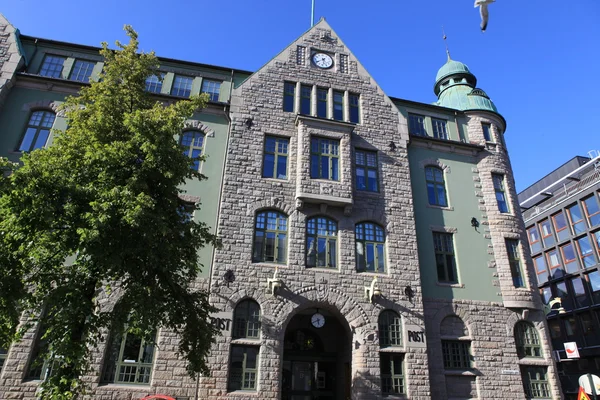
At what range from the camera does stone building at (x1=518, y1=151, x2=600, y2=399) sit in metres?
36.4

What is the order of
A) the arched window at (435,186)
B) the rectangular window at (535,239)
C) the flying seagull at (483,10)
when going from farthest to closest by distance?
the rectangular window at (535,239), the arched window at (435,186), the flying seagull at (483,10)

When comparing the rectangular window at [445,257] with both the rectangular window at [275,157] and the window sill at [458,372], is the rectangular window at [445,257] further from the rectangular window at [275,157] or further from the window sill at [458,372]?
the rectangular window at [275,157]

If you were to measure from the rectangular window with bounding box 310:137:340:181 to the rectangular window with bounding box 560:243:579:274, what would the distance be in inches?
1287

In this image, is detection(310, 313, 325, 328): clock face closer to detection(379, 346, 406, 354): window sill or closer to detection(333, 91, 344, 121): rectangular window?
detection(379, 346, 406, 354): window sill

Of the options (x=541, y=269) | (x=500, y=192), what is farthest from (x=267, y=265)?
(x=541, y=269)

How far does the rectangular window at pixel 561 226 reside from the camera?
40.9m

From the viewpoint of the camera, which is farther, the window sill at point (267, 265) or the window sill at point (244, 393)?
the window sill at point (267, 265)

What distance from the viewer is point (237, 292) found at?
632 inches

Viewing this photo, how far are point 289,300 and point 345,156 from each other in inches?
288

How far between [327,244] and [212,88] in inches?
394

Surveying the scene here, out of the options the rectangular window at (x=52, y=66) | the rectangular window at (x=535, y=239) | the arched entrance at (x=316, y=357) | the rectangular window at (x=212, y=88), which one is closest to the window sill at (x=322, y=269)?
the arched entrance at (x=316, y=357)

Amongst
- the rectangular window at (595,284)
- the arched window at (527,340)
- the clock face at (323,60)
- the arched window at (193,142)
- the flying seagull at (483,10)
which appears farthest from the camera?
the rectangular window at (595,284)

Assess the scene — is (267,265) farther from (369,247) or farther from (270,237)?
(369,247)

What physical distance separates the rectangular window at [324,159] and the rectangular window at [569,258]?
3268 centimetres
